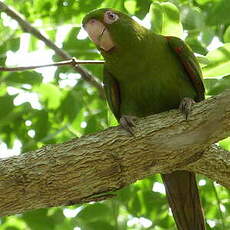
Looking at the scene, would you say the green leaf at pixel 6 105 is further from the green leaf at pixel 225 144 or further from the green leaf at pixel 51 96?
the green leaf at pixel 225 144

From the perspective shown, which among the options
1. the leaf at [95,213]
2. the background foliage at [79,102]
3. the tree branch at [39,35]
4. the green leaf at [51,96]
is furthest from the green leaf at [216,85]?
the green leaf at [51,96]

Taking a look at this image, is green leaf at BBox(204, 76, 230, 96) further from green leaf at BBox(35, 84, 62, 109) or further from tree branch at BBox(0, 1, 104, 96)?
green leaf at BBox(35, 84, 62, 109)

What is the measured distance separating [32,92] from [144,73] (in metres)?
0.93

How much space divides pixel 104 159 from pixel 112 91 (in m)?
0.91

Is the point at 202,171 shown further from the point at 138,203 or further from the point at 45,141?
the point at 45,141

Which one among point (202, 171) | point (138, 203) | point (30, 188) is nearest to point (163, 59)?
point (202, 171)

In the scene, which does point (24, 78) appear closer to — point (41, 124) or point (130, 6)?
point (41, 124)

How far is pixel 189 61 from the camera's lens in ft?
10.0

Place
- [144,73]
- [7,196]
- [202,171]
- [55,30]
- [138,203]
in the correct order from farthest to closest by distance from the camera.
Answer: [55,30] < [138,203] < [144,73] < [202,171] < [7,196]

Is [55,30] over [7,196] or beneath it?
over

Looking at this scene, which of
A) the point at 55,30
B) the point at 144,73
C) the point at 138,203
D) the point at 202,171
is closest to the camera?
the point at 202,171

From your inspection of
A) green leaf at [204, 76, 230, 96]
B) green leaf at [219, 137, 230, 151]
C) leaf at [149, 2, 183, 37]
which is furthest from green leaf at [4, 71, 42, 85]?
green leaf at [219, 137, 230, 151]

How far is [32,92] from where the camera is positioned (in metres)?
3.59

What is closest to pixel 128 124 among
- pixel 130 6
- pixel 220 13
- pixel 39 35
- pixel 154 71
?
pixel 154 71
